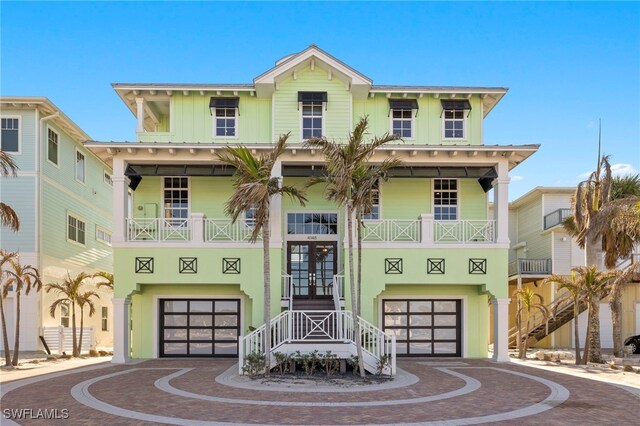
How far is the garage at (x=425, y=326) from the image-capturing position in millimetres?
20797

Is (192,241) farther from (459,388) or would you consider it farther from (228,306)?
(459,388)

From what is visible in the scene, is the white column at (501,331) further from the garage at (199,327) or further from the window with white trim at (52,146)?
the window with white trim at (52,146)

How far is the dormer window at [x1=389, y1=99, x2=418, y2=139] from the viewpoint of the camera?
2181 centimetres

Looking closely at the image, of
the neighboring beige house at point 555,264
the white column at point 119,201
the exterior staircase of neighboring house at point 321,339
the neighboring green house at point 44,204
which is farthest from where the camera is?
the neighboring beige house at point 555,264

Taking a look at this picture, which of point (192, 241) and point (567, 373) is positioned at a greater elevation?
point (192, 241)

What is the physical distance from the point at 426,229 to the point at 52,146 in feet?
58.9

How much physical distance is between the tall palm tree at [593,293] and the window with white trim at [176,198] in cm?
1461

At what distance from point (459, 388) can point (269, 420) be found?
5559 millimetres

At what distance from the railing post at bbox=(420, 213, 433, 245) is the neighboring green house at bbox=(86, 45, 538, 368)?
0.13 feet

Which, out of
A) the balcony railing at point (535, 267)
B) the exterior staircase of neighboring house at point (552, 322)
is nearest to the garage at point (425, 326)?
the exterior staircase of neighboring house at point (552, 322)

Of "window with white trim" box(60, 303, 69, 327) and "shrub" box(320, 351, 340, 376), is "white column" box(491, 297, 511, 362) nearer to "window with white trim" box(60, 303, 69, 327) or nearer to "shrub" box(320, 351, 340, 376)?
"shrub" box(320, 351, 340, 376)

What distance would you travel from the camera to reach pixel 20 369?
17.4 metres

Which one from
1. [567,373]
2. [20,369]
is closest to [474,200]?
[567,373]

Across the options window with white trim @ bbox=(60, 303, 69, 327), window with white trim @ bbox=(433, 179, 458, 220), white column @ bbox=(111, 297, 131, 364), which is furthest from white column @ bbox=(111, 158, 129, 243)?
window with white trim @ bbox=(433, 179, 458, 220)
